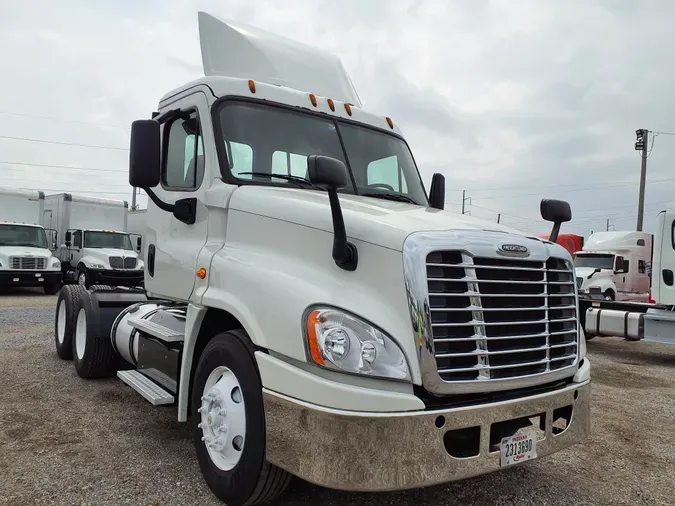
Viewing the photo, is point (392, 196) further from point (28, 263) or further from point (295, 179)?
point (28, 263)

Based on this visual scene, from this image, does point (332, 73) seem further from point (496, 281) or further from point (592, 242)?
point (592, 242)

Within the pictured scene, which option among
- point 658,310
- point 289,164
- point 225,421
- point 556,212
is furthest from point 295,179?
point 658,310

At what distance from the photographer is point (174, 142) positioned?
14.7 ft

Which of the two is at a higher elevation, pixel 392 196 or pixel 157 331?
pixel 392 196

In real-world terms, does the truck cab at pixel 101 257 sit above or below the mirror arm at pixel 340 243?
below

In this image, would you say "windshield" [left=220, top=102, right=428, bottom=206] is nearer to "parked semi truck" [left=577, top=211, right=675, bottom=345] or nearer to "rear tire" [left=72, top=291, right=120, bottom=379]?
"rear tire" [left=72, top=291, right=120, bottom=379]

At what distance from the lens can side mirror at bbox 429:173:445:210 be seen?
4.81 meters

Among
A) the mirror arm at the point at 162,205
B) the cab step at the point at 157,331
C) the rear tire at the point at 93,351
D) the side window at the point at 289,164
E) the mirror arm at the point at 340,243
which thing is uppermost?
the side window at the point at 289,164

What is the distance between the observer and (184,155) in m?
4.29

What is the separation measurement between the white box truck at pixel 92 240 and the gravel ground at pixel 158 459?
40.7 feet

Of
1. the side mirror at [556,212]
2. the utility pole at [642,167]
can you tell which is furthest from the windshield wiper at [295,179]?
the utility pole at [642,167]

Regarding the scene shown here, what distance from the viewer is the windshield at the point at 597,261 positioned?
16.5 m

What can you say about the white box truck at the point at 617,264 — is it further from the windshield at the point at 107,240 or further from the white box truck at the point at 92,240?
the windshield at the point at 107,240

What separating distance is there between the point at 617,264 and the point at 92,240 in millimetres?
16684
